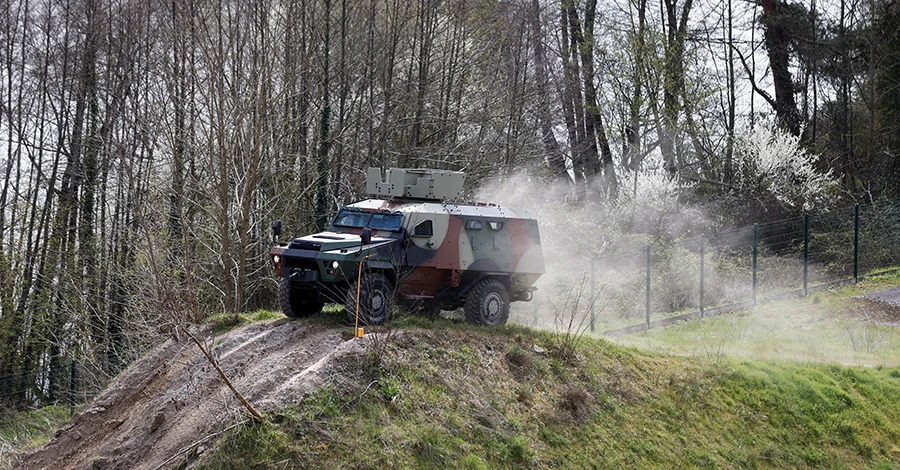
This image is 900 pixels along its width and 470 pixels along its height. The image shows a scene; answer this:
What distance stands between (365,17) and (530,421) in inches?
627

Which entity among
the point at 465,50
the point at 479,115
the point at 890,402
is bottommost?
the point at 890,402

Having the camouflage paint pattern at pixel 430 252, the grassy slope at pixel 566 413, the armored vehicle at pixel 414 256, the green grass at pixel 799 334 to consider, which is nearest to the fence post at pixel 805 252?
the green grass at pixel 799 334

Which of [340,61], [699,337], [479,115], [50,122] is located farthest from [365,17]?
[699,337]

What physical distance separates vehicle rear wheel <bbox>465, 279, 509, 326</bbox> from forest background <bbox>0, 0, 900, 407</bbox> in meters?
4.12

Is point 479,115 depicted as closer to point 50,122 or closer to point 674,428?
point 50,122

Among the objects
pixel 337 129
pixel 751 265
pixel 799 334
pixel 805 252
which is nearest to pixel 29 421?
pixel 337 129

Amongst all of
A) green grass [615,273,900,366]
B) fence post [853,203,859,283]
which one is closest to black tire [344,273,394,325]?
green grass [615,273,900,366]

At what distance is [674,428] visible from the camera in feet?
40.5

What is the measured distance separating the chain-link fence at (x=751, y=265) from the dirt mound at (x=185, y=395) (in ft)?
39.3

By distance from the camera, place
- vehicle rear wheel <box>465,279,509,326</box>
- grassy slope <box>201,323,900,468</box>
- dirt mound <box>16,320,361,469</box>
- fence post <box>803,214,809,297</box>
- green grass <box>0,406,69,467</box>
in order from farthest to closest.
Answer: fence post <box>803,214,809,297</box>
green grass <box>0,406,69,467</box>
vehicle rear wheel <box>465,279,509,326</box>
dirt mound <box>16,320,361,469</box>
grassy slope <box>201,323,900,468</box>

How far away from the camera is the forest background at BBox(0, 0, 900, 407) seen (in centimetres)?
2075

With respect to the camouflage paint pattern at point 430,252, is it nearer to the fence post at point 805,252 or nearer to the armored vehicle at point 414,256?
the armored vehicle at point 414,256

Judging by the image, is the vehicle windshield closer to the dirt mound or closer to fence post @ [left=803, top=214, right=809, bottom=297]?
the dirt mound

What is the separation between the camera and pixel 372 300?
12.2 meters
